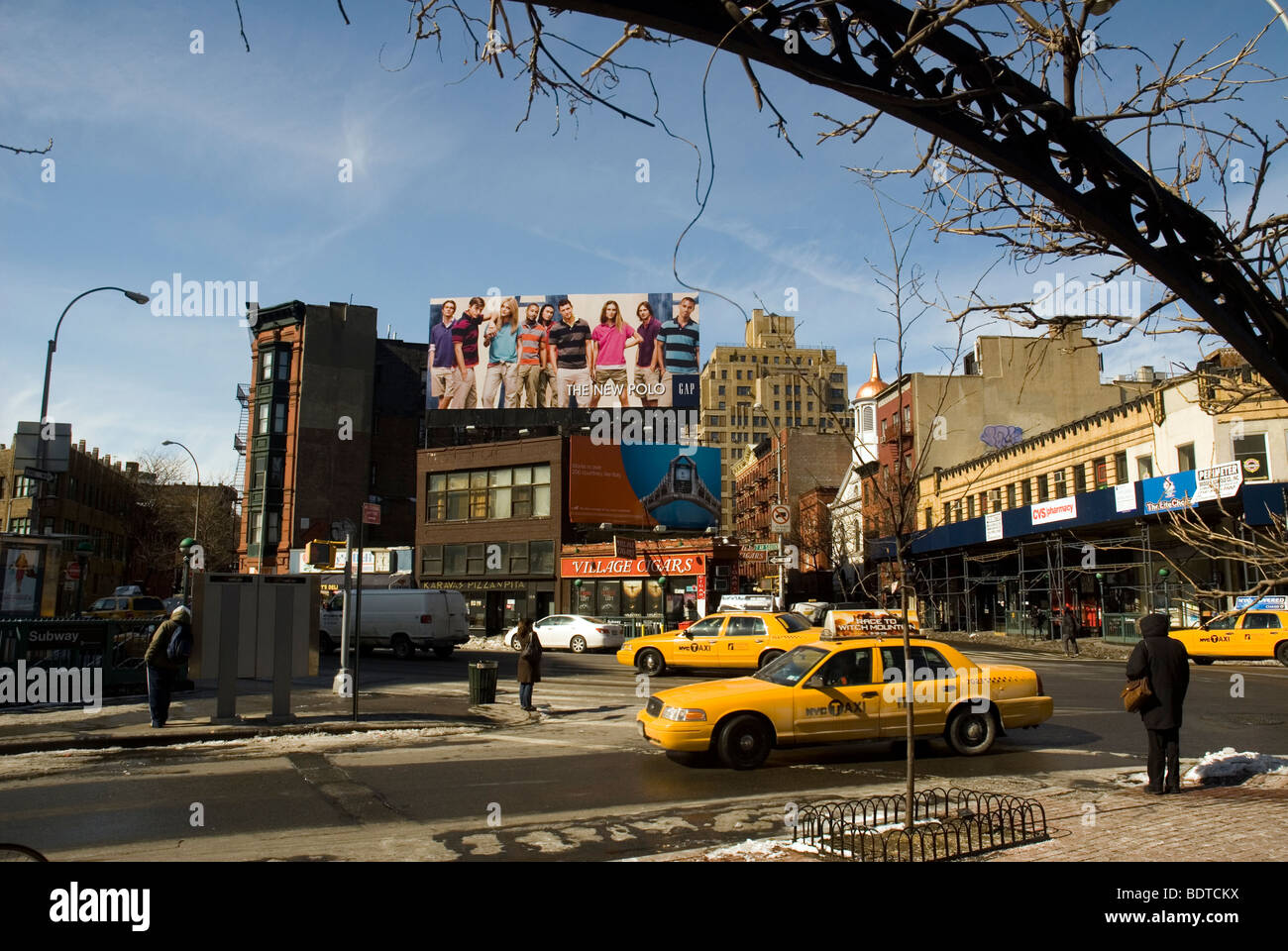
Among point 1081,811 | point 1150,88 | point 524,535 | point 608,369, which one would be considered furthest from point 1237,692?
point 608,369

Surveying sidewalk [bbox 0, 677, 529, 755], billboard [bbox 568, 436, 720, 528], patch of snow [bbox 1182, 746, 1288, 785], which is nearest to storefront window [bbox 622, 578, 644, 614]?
billboard [bbox 568, 436, 720, 528]

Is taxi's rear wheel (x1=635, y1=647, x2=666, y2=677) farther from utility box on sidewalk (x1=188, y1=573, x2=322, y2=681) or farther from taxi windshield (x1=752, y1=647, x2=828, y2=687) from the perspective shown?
taxi windshield (x1=752, y1=647, x2=828, y2=687)

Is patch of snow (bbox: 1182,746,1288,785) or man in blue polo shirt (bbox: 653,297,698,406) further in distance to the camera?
man in blue polo shirt (bbox: 653,297,698,406)

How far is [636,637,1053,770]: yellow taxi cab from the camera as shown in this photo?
1087 centimetres

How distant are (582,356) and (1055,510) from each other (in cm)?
2603

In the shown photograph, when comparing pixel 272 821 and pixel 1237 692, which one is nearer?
pixel 272 821

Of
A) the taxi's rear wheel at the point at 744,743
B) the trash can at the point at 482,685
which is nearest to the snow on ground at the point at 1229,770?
the taxi's rear wheel at the point at 744,743

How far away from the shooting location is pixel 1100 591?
39.4 m

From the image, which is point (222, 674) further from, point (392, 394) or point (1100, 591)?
point (392, 394)

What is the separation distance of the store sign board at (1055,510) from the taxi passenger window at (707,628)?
746 inches

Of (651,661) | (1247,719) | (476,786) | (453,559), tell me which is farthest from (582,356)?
(476,786)

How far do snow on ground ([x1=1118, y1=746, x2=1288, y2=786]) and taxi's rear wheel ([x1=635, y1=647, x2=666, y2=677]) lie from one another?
1368 cm

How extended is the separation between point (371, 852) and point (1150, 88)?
7456mm

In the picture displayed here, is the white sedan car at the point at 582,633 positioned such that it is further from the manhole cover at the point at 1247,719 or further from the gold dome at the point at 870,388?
the gold dome at the point at 870,388
